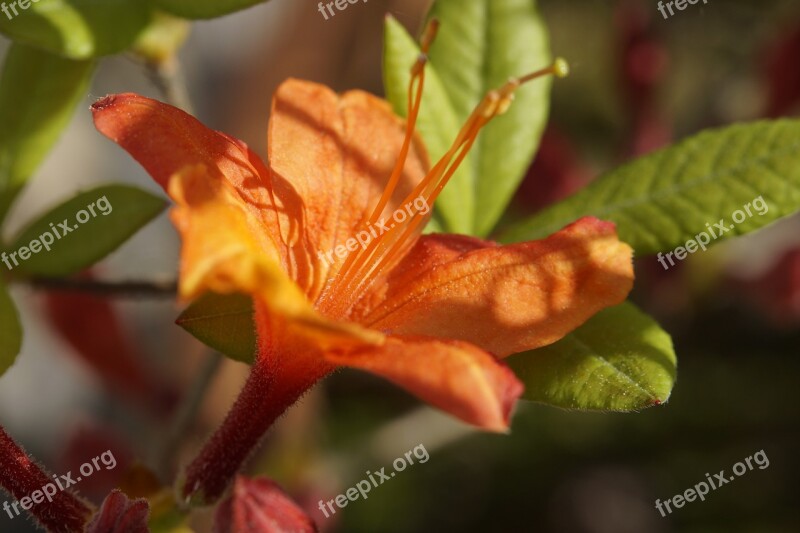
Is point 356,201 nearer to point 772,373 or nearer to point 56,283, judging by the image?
point 56,283

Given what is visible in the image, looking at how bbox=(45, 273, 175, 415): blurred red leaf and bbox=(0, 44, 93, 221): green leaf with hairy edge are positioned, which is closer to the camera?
bbox=(0, 44, 93, 221): green leaf with hairy edge

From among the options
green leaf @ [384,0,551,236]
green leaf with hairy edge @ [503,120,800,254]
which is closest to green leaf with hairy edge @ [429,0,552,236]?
green leaf @ [384,0,551,236]

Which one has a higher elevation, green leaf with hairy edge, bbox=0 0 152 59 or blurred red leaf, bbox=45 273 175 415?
green leaf with hairy edge, bbox=0 0 152 59

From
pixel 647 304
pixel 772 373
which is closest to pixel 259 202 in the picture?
pixel 647 304

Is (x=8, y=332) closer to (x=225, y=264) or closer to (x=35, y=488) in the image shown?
(x=35, y=488)

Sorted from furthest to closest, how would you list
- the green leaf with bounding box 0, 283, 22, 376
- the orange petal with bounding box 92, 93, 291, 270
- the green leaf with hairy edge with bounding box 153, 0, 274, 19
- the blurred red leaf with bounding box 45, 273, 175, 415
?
the blurred red leaf with bounding box 45, 273, 175, 415 < the green leaf with hairy edge with bounding box 153, 0, 274, 19 < the green leaf with bounding box 0, 283, 22, 376 < the orange petal with bounding box 92, 93, 291, 270

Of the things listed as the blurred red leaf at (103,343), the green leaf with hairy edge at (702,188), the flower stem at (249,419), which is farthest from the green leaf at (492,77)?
the blurred red leaf at (103,343)

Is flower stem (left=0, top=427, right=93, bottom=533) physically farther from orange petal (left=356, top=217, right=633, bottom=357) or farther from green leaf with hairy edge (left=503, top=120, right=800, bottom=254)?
green leaf with hairy edge (left=503, top=120, right=800, bottom=254)
